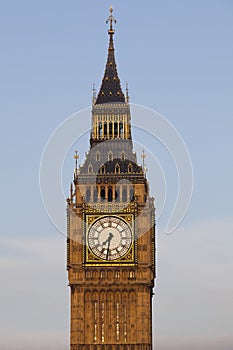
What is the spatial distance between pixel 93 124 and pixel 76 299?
14.0 meters

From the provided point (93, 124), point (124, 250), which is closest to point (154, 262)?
point (124, 250)

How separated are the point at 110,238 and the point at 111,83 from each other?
13542 millimetres

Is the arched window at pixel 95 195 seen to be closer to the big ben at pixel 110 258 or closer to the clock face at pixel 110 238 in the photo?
the big ben at pixel 110 258

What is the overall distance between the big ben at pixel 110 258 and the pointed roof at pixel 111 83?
20.3 ft

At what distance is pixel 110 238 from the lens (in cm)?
12244

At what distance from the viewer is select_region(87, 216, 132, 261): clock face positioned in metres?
122

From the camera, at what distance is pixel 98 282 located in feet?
401

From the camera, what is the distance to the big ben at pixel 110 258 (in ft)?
400

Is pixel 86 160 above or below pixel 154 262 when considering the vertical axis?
above

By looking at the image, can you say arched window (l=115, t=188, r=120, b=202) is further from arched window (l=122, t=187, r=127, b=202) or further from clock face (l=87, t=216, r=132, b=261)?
clock face (l=87, t=216, r=132, b=261)

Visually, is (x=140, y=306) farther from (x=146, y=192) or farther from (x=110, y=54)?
(x=110, y=54)

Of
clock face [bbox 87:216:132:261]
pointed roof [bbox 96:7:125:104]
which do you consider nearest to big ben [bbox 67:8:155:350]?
clock face [bbox 87:216:132:261]

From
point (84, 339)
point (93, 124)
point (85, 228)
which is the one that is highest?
point (93, 124)

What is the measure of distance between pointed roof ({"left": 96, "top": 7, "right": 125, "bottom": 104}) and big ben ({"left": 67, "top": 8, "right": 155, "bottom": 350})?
6.18 metres
